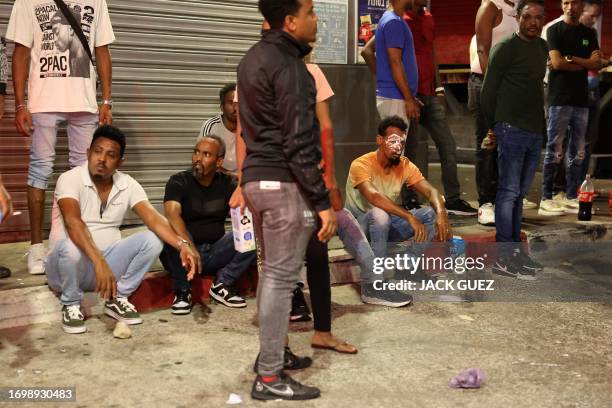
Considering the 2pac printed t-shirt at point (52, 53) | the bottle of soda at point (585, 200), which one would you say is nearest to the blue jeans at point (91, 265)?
the 2pac printed t-shirt at point (52, 53)

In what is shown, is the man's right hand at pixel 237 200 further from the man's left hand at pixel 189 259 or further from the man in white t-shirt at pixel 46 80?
the man in white t-shirt at pixel 46 80

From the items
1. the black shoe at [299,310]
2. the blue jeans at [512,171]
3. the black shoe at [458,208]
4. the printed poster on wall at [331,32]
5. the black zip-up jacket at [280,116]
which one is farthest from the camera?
the black shoe at [458,208]

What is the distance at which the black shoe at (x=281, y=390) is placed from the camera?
3938 mm

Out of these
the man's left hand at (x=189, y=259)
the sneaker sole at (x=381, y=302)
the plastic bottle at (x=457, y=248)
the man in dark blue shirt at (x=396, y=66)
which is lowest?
the sneaker sole at (x=381, y=302)

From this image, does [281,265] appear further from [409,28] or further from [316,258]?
[409,28]

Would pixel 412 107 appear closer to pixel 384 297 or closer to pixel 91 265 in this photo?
pixel 384 297

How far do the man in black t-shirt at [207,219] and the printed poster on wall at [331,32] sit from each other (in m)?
2.44

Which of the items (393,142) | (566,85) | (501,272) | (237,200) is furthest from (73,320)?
(566,85)

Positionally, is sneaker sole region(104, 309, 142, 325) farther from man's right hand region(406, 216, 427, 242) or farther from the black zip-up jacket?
man's right hand region(406, 216, 427, 242)

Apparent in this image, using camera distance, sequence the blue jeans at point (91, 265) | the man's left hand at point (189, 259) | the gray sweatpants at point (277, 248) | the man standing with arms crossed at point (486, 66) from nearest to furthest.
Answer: the gray sweatpants at point (277, 248), the blue jeans at point (91, 265), the man's left hand at point (189, 259), the man standing with arms crossed at point (486, 66)

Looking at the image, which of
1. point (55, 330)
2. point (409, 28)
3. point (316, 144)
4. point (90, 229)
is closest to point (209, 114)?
point (409, 28)

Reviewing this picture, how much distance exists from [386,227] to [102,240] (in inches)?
78.3

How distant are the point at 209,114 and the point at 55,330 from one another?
2.98 meters

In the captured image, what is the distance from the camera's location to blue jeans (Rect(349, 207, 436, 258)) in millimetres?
5949
